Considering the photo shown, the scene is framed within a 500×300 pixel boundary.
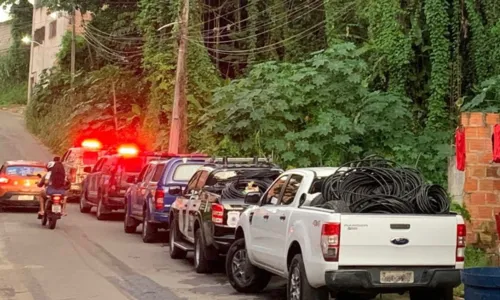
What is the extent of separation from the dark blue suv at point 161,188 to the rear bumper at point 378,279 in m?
7.53

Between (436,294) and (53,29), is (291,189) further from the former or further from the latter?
(53,29)

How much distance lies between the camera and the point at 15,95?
2721 inches

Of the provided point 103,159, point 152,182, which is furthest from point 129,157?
point 152,182

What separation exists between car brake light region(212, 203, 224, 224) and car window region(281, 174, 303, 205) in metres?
2.01

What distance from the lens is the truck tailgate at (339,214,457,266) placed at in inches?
329

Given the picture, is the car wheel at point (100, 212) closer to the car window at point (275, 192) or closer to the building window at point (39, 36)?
the car window at point (275, 192)

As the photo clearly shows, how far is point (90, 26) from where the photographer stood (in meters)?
46.1

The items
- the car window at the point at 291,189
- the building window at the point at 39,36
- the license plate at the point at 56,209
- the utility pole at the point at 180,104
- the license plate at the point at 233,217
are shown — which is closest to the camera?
the car window at the point at 291,189

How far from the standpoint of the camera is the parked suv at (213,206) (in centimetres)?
1226

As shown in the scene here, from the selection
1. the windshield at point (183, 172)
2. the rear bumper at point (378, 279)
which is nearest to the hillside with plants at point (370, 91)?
the windshield at point (183, 172)

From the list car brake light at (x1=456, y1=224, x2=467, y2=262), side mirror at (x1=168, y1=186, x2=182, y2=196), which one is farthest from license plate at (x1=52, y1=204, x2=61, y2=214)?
car brake light at (x1=456, y1=224, x2=467, y2=262)

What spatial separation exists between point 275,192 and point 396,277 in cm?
270

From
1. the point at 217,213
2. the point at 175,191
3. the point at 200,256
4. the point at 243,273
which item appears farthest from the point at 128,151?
the point at 243,273

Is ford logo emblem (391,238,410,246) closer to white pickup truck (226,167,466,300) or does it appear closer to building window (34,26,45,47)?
white pickup truck (226,167,466,300)
